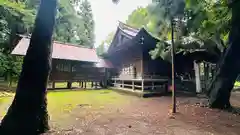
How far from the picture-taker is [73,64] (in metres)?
16.6

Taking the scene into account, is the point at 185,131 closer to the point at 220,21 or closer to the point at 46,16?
the point at 46,16

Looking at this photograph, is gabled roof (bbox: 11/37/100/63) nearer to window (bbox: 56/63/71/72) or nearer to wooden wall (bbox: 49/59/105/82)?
wooden wall (bbox: 49/59/105/82)

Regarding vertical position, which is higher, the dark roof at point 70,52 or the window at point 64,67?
the dark roof at point 70,52

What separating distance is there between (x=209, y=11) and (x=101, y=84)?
13.1m

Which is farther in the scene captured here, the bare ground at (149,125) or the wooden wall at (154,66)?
the wooden wall at (154,66)

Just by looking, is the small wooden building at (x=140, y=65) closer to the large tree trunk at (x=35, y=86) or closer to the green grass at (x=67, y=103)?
the green grass at (x=67, y=103)

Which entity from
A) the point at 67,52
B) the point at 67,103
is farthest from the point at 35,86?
the point at 67,52

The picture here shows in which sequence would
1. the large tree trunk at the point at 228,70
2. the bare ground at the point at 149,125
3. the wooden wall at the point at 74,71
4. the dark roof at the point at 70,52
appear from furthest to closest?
the wooden wall at the point at 74,71 → the dark roof at the point at 70,52 → the large tree trunk at the point at 228,70 → the bare ground at the point at 149,125

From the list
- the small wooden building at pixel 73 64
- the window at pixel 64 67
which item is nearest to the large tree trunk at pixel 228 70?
the small wooden building at pixel 73 64

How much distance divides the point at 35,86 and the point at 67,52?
13.8 metres

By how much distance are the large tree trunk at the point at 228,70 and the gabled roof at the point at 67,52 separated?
41.2ft

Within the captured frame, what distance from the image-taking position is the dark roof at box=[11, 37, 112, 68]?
15.0m

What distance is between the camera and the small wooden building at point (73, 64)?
1505 centimetres

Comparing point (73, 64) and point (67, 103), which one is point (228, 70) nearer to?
point (67, 103)
